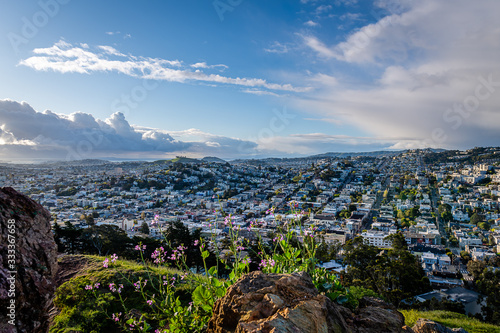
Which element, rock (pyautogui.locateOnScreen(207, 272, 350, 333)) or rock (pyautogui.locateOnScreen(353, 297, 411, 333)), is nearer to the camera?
rock (pyautogui.locateOnScreen(207, 272, 350, 333))

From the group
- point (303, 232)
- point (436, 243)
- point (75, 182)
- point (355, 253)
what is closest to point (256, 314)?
point (303, 232)

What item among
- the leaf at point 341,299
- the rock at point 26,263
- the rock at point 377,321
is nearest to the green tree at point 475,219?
the rock at point 377,321

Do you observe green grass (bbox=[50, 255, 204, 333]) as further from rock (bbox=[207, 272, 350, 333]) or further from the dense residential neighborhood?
the dense residential neighborhood

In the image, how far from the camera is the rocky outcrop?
1.25 metres

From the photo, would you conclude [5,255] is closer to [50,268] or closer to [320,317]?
[50,268]

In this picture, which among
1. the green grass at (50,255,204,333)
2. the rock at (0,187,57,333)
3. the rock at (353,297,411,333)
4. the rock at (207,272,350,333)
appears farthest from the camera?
the green grass at (50,255,204,333)

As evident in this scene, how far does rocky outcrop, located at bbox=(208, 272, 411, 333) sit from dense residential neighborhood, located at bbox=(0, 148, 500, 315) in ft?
2.91

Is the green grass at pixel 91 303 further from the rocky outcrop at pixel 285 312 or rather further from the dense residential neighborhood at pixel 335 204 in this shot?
the dense residential neighborhood at pixel 335 204

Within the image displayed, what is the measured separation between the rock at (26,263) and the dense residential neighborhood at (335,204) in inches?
33.1

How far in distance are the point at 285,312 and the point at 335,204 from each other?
136 ft

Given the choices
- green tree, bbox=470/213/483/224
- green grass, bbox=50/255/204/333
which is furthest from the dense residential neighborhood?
green grass, bbox=50/255/204/333

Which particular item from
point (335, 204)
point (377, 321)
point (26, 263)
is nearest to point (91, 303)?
point (26, 263)

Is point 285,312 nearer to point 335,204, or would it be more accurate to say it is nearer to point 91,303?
point 91,303

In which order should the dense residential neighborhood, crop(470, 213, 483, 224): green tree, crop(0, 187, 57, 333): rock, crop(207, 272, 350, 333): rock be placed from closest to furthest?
1. crop(207, 272, 350, 333): rock
2. crop(0, 187, 57, 333): rock
3. the dense residential neighborhood
4. crop(470, 213, 483, 224): green tree
